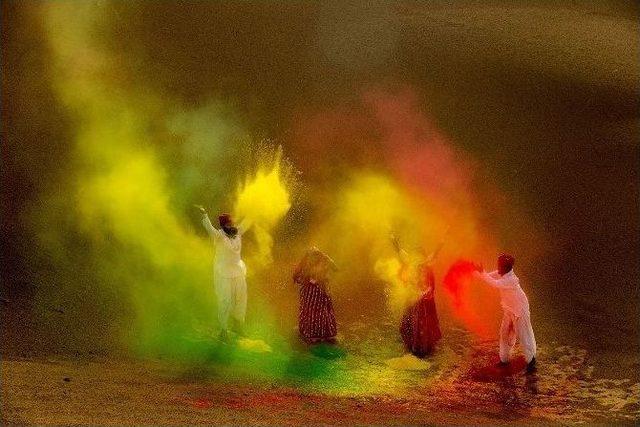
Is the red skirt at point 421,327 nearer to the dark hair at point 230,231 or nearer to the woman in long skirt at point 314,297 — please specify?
the woman in long skirt at point 314,297

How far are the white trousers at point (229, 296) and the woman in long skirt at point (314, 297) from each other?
27.7 inches

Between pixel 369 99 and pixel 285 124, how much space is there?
6.25ft

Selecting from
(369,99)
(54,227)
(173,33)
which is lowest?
(54,227)

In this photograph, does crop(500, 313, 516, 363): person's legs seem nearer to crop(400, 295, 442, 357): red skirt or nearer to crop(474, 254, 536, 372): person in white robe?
crop(474, 254, 536, 372): person in white robe

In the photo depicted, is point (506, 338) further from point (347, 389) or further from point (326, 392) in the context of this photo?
point (326, 392)

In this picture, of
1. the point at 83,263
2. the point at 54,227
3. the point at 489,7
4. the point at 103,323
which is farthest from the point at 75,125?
the point at 489,7

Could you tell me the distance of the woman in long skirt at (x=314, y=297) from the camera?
921 cm

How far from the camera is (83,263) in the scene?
10.8 meters

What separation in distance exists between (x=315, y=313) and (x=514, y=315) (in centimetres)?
245

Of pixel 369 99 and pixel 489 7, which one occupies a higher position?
pixel 489 7

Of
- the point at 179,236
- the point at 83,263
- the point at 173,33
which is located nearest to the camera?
the point at 83,263

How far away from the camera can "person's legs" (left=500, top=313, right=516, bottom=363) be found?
8.82m

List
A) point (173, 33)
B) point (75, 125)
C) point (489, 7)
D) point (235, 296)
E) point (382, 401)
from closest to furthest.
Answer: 1. point (382, 401)
2. point (235, 296)
3. point (75, 125)
4. point (173, 33)
5. point (489, 7)

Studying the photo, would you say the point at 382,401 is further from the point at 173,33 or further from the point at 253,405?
the point at 173,33
